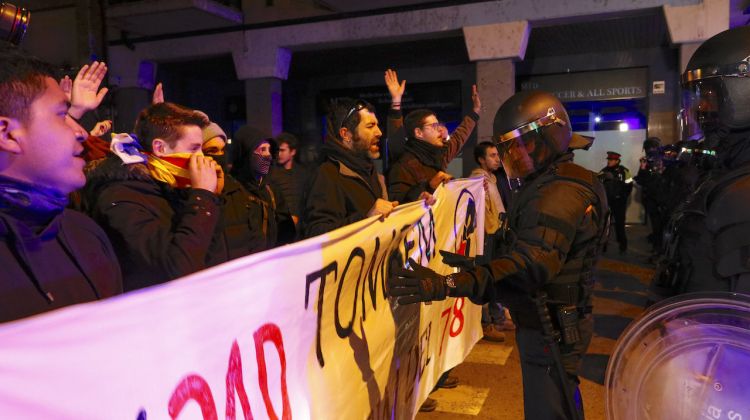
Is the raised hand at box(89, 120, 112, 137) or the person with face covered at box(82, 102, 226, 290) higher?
the raised hand at box(89, 120, 112, 137)

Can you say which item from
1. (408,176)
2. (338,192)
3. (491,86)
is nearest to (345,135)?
(338,192)

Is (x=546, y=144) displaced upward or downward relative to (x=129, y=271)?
upward

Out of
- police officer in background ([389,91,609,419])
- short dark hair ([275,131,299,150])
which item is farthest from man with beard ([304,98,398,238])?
short dark hair ([275,131,299,150])

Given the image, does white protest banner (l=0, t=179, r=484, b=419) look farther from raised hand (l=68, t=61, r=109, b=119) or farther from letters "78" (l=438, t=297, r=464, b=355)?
raised hand (l=68, t=61, r=109, b=119)

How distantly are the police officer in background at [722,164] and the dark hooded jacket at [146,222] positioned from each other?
1844 mm

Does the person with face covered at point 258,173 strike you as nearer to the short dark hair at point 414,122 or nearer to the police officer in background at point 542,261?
the short dark hair at point 414,122

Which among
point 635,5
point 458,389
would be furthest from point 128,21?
point 458,389

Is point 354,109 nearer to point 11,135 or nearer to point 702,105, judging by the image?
point 702,105

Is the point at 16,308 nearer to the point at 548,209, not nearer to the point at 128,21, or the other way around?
the point at 548,209

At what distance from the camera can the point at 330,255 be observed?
6.77 feet

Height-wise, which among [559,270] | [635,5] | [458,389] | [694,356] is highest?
[635,5]

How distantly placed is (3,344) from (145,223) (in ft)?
3.87

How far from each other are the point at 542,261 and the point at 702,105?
3.02 ft

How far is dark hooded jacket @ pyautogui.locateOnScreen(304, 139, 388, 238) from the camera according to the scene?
3273 mm
